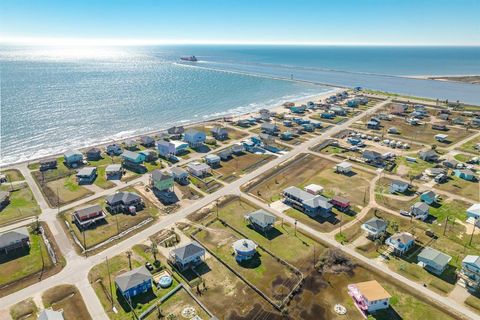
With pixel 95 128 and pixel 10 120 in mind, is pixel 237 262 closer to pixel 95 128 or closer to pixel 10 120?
pixel 95 128

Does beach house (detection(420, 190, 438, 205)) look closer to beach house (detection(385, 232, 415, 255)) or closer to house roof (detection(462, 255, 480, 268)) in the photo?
beach house (detection(385, 232, 415, 255))

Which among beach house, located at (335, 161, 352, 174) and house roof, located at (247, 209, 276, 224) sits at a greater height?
house roof, located at (247, 209, 276, 224)

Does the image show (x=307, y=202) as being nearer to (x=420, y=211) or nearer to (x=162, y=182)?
(x=420, y=211)

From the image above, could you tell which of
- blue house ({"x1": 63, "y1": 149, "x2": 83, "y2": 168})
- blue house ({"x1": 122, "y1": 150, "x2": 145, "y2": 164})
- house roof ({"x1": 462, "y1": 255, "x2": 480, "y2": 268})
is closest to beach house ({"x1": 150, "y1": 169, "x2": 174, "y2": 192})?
blue house ({"x1": 122, "y1": 150, "x2": 145, "y2": 164})

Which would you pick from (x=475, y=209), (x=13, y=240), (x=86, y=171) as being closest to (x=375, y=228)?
(x=475, y=209)

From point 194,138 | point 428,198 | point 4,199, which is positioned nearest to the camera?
point 4,199

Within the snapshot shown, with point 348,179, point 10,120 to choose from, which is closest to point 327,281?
point 348,179
